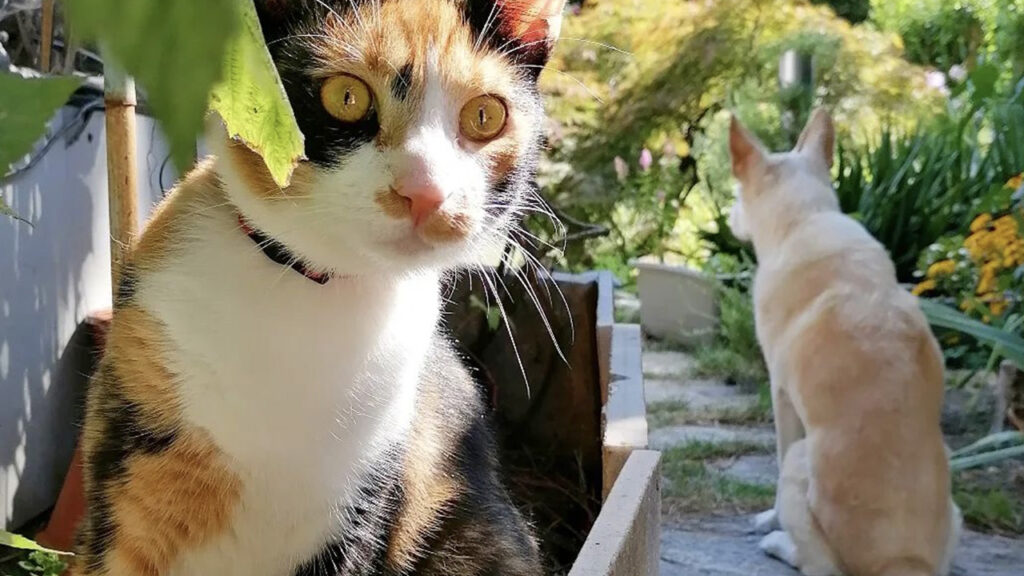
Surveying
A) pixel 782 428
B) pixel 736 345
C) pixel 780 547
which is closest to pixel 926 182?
pixel 736 345

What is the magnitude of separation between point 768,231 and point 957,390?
3.73 ft

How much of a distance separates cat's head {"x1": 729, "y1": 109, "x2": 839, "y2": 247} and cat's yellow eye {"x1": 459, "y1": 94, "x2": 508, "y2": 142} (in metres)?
1.54

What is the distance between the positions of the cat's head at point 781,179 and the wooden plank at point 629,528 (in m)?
1.26

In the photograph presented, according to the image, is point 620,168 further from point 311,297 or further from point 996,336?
point 311,297

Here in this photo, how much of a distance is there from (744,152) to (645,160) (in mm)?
1960

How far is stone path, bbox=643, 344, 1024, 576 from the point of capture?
1916mm

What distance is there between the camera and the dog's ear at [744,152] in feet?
7.51

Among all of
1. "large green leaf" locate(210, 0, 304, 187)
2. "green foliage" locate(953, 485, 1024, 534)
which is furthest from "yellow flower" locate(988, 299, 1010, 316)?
"large green leaf" locate(210, 0, 304, 187)

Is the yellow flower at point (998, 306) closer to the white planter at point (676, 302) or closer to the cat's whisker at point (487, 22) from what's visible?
the white planter at point (676, 302)

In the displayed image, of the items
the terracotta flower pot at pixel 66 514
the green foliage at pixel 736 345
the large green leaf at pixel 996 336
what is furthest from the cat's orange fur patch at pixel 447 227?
the green foliage at pixel 736 345

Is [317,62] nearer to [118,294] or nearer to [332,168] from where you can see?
[332,168]

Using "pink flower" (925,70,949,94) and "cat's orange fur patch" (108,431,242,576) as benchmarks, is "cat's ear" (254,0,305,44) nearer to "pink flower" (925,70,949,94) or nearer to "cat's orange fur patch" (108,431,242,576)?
"cat's orange fur patch" (108,431,242,576)

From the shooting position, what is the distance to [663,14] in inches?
165

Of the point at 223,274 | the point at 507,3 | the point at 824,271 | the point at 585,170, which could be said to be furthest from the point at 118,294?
the point at 585,170
